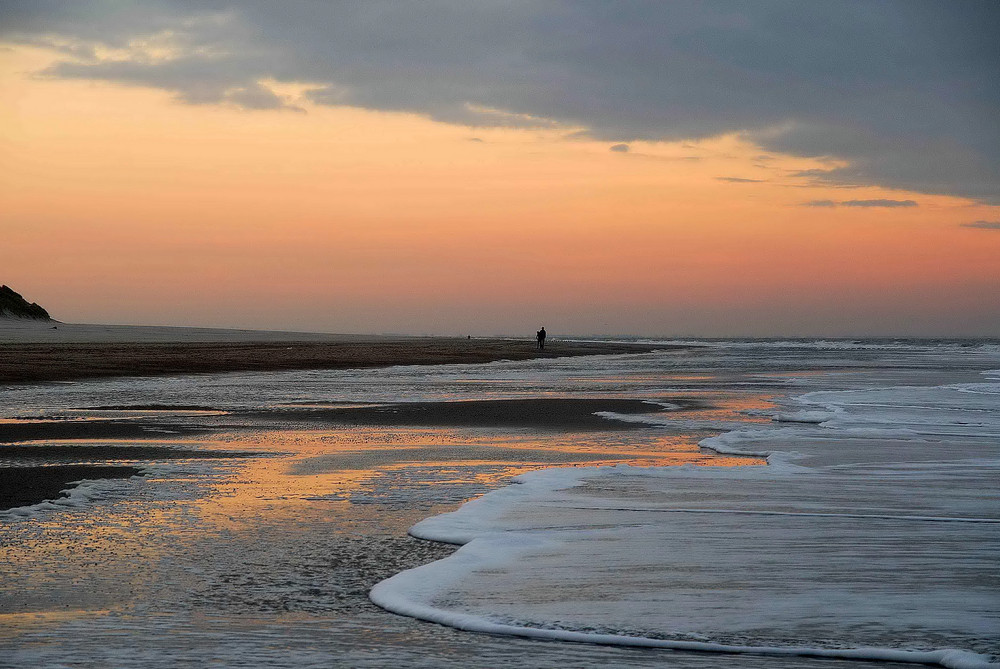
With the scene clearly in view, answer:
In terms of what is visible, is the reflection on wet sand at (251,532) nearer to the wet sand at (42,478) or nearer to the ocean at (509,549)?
the ocean at (509,549)

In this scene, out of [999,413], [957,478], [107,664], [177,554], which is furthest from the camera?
[999,413]

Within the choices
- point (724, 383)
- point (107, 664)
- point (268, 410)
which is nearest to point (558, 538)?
point (107, 664)

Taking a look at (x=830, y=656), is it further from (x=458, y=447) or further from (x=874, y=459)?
(x=458, y=447)

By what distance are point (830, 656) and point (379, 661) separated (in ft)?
7.48

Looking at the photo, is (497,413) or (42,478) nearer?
(42,478)

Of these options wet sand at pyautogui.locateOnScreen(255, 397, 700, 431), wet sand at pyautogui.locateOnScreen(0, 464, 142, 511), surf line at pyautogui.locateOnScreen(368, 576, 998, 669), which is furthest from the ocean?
wet sand at pyautogui.locateOnScreen(255, 397, 700, 431)

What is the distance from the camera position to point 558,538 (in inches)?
297

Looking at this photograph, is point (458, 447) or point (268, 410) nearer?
point (458, 447)

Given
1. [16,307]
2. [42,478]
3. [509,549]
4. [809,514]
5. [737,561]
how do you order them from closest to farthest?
[737,561], [509,549], [809,514], [42,478], [16,307]

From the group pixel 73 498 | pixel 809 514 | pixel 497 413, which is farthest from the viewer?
pixel 497 413

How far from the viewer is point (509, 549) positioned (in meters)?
7.16

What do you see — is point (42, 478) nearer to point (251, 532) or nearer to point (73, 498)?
point (73, 498)

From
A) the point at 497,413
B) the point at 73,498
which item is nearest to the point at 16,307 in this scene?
the point at 497,413

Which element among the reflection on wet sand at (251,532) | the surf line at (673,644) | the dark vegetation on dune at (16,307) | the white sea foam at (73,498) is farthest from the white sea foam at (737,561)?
the dark vegetation on dune at (16,307)
